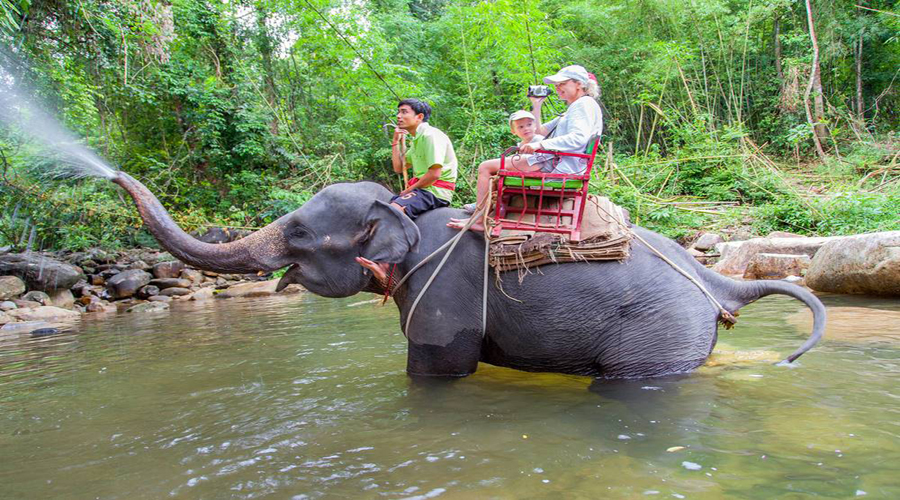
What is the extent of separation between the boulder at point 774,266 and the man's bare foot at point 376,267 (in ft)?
18.3

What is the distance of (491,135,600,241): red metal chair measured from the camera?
3.10 m

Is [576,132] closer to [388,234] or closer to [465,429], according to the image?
[388,234]

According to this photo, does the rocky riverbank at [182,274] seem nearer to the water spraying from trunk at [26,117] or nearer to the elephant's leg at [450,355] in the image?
the water spraying from trunk at [26,117]

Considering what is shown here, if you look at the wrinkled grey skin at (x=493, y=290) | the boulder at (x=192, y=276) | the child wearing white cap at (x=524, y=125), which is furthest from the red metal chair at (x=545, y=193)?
the boulder at (x=192, y=276)

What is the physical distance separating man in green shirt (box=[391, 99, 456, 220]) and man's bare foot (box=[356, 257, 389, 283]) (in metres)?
0.40

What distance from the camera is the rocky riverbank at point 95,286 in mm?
9898

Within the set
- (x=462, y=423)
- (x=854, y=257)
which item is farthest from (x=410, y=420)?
(x=854, y=257)

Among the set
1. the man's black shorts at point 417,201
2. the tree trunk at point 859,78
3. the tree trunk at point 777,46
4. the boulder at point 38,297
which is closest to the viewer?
the man's black shorts at point 417,201

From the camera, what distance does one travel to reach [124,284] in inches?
477

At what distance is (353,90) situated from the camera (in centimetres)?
1641

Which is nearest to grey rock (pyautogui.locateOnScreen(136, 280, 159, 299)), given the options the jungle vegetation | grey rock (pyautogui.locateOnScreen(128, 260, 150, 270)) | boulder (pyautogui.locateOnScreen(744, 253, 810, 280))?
grey rock (pyautogui.locateOnScreen(128, 260, 150, 270))

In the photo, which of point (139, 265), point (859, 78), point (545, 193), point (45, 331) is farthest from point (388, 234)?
point (859, 78)

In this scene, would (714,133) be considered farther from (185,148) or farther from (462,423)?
(185,148)

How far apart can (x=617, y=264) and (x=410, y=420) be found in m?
1.41
